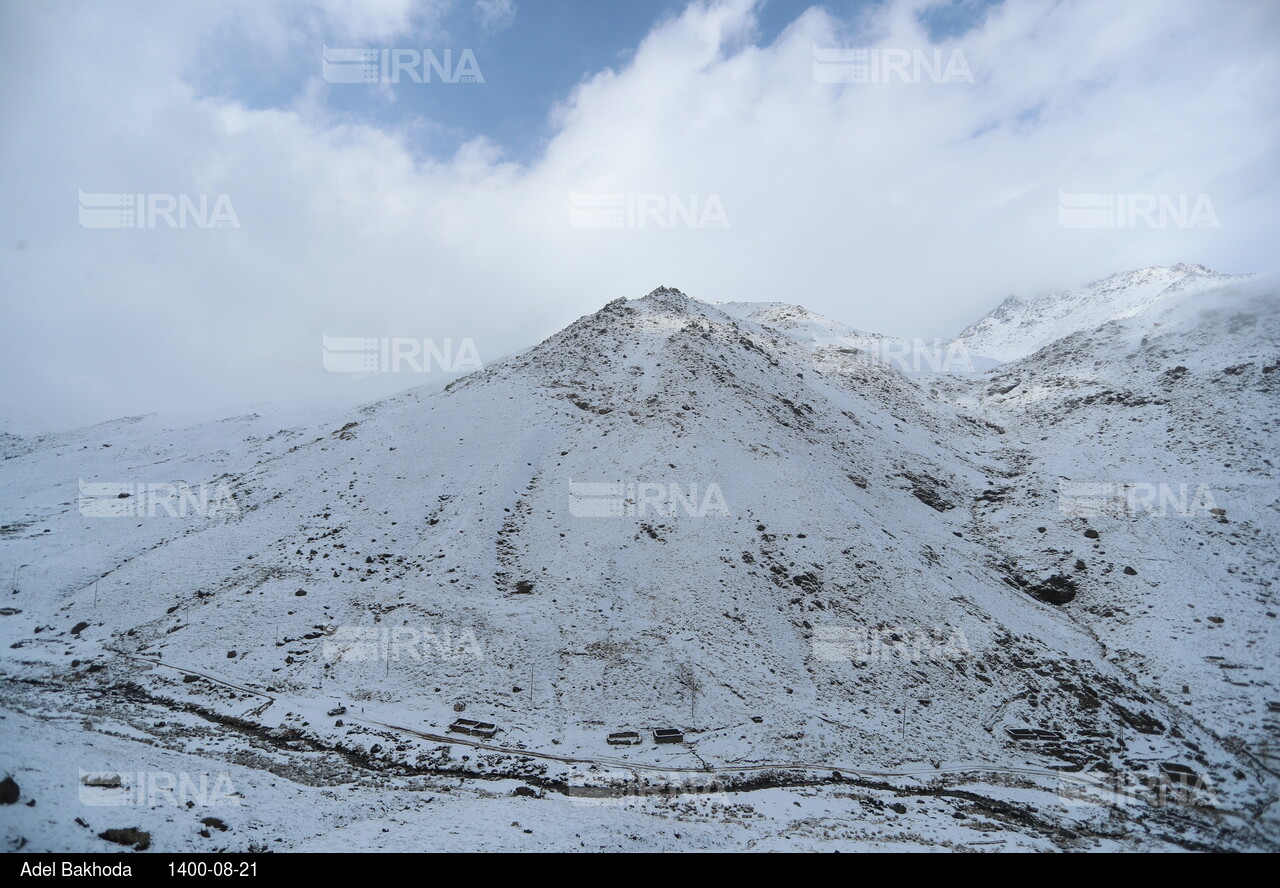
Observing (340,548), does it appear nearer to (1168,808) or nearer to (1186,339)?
(1168,808)

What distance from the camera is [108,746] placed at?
58.0 feet

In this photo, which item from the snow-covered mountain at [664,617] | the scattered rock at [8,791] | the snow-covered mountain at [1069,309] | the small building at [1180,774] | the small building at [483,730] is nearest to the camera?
the scattered rock at [8,791]

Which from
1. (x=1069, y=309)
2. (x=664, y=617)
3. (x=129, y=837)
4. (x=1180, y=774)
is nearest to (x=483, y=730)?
(x=664, y=617)

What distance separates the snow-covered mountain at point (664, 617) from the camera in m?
17.9

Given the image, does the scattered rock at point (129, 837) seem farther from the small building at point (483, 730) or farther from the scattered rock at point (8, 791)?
the small building at point (483, 730)

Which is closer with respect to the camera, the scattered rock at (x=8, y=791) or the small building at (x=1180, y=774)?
the scattered rock at (x=8, y=791)

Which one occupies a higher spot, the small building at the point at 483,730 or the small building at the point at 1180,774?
the small building at the point at 483,730

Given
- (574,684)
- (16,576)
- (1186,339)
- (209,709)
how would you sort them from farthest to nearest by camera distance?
(1186,339) < (16,576) < (574,684) < (209,709)

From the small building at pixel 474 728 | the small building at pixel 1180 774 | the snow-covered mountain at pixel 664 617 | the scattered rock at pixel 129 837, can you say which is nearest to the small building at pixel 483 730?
the small building at pixel 474 728

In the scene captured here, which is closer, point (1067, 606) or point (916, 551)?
point (1067, 606)

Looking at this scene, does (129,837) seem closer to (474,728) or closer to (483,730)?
(474,728)

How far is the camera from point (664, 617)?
26812mm
